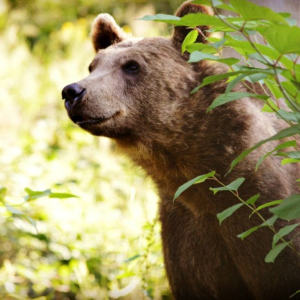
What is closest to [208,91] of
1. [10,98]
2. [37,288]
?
[37,288]

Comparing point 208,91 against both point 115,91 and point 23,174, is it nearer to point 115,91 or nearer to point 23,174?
point 115,91

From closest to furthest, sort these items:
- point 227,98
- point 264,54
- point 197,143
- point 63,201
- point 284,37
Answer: point 284,37 < point 264,54 < point 227,98 < point 197,143 < point 63,201

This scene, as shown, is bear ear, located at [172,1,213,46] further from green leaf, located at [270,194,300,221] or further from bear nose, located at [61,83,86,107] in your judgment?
green leaf, located at [270,194,300,221]

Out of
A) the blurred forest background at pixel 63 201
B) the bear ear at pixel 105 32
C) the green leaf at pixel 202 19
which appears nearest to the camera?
the green leaf at pixel 202 19

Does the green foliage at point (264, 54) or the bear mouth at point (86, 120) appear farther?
the bear mouth at point (86, 120)

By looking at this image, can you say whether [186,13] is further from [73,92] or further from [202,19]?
[202,19]

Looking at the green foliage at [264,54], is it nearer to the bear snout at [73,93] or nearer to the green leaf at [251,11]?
the green leaf at [251,11]

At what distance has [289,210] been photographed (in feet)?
6.15

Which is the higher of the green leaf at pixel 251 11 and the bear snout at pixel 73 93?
the green leaf at pixel 251 11

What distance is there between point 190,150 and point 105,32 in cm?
107

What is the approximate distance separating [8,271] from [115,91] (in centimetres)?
215

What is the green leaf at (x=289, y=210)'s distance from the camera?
1.85m

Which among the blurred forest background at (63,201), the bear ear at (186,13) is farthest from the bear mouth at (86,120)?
the bear ear at (186,13)

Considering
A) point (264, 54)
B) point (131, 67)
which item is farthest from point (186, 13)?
point (264, 54)
